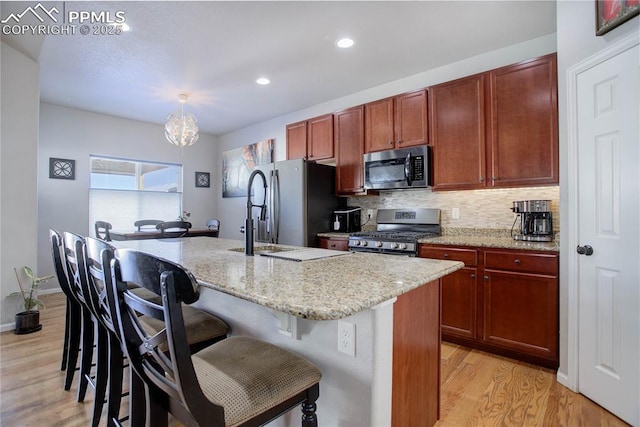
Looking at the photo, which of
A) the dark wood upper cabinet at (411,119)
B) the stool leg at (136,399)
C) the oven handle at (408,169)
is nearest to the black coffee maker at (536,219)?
the oven handle at (408,169)

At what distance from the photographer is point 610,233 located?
1.81 meters

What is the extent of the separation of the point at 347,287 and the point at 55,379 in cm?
237

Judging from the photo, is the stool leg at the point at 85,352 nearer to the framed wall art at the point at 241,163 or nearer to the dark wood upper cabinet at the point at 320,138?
the dark wood upper cabinet at the point at 320,138

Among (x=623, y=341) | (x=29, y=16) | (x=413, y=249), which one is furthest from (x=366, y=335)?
(x=29, y=16)

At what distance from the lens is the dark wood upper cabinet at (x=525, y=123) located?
241 cm

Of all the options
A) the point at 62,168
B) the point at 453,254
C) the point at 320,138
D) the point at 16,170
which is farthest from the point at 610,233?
the point at 62,168

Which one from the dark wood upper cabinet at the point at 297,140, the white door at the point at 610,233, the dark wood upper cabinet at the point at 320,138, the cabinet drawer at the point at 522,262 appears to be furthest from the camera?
the dark wood upper cabinet at the point at 297,140

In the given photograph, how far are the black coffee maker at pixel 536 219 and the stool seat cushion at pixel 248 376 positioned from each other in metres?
2.25

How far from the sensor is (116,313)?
0.96m

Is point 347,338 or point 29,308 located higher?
point 347,338

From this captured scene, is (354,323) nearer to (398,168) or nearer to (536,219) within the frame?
(536,219)

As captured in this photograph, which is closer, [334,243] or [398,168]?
[398,168]

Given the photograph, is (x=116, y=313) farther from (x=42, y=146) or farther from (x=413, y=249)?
(x=42, y=146)

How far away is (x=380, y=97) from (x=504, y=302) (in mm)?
2566
